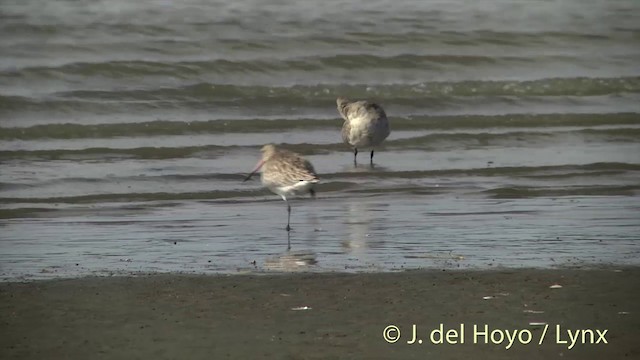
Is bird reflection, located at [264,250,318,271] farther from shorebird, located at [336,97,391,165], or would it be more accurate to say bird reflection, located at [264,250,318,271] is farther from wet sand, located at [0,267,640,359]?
shorebird, located at [336,97,391,165]

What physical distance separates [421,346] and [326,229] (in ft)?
12.0

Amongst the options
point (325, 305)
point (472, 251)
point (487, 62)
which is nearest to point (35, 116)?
point (487, 62)

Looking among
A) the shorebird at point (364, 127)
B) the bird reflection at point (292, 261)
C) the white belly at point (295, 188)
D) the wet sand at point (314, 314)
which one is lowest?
the bird reflection at point (292, 261)

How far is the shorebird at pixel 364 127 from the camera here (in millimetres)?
14320

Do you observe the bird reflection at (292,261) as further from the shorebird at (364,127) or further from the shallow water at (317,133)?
the shorebird at (364,127)

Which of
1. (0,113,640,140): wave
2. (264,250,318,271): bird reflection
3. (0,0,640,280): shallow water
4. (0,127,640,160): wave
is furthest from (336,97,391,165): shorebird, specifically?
(264,250,318,271): bird reflection

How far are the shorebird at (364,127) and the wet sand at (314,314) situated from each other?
251 inches

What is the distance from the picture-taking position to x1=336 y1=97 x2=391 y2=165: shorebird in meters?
14.3

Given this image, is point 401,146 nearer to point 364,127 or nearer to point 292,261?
point 364,127

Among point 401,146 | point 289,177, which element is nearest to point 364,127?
point 401,146

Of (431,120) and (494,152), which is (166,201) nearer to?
(494,152)

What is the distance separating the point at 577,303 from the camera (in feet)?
22.9

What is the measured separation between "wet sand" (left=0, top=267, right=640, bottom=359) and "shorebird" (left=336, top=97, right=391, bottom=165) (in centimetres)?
639

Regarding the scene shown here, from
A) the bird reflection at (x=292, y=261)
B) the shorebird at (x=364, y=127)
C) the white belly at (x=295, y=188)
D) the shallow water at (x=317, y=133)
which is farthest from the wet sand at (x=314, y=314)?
the shorebird at (x=364, y=127)
